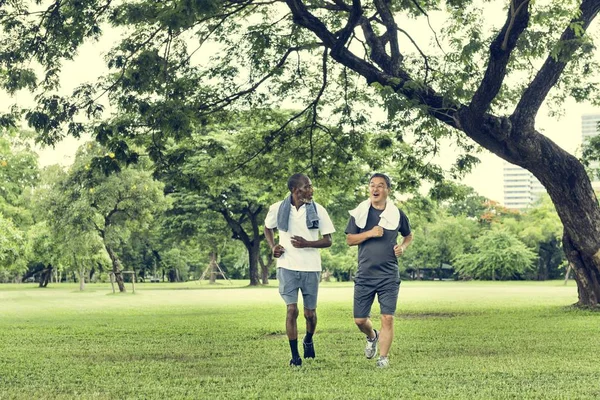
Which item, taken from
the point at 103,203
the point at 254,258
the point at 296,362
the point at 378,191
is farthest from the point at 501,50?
the point at 254,258

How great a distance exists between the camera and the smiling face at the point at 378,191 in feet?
28.3

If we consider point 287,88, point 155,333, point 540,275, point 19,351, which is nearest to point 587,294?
point 287,88

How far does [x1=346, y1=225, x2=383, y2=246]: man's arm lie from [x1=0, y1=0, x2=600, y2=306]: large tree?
6111 millimetres

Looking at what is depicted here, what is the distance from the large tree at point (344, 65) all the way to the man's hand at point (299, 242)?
6062mm

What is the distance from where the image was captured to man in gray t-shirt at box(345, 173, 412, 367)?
8516 mm

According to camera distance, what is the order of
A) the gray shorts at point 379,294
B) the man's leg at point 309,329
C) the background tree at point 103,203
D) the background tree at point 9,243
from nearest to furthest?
the gray shorts at point 379,294, the man's leg at point 309,329, the background tree at point 9,243, the background tree at point 103,203

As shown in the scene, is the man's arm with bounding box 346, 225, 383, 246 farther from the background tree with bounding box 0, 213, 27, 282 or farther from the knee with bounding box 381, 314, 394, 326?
the background tree with bounding box 0, 213, 27, 282

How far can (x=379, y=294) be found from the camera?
8625mm

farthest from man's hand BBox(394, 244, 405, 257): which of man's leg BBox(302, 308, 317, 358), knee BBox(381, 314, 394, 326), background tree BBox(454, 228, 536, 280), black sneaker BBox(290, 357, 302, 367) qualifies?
background tree BBox(454, 228, 536, 280)

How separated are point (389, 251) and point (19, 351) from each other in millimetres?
5497

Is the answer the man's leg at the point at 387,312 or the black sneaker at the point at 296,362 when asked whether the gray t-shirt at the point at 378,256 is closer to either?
the man's leg at the point at 387,312

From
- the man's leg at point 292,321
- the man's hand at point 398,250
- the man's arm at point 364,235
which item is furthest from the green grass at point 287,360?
the man's arm at point 364,235

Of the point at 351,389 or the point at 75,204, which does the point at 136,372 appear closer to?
the point at 351,389

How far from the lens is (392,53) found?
60.0 ft
